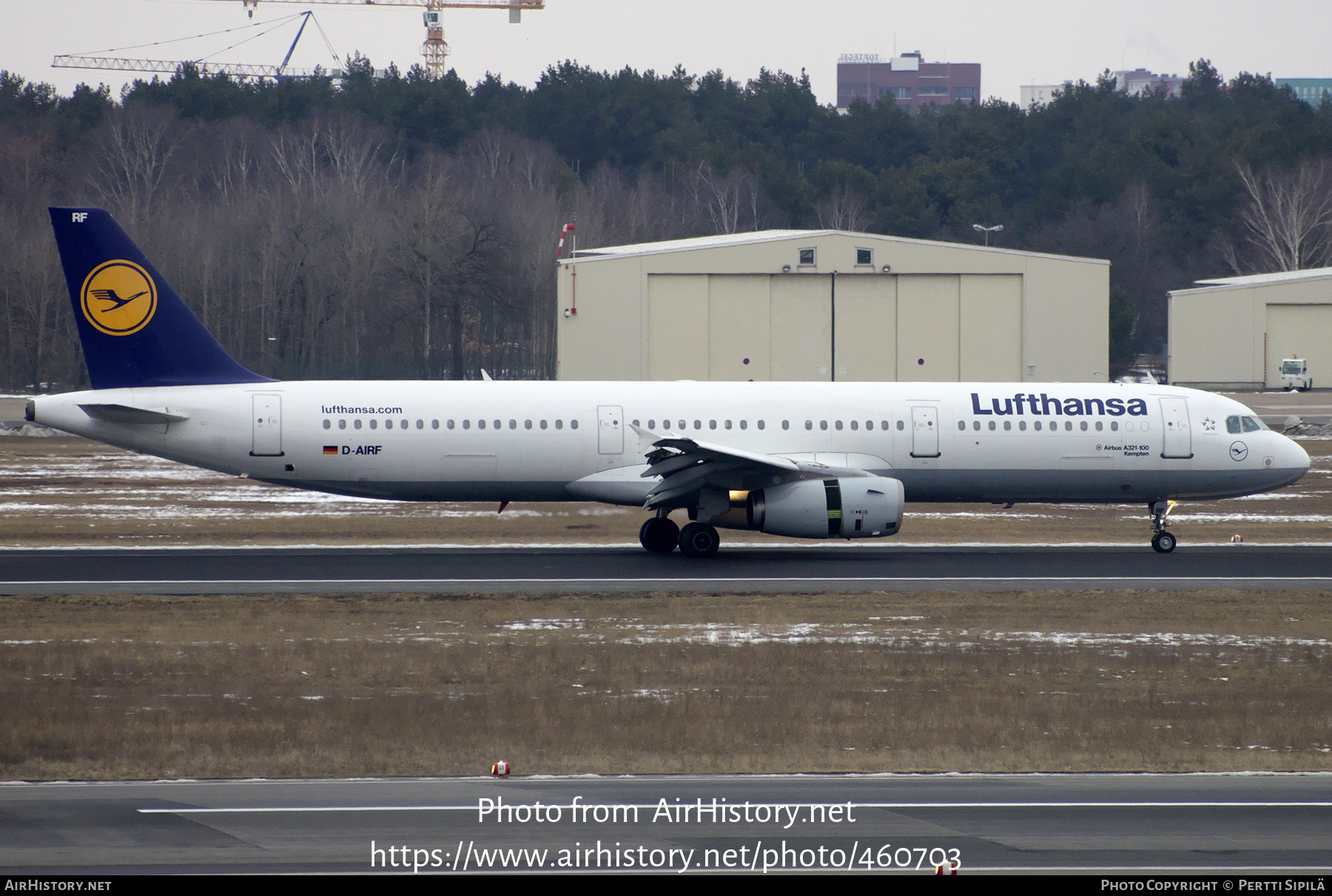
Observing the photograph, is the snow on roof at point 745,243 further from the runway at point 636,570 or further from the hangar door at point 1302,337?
the runway at point 636,570

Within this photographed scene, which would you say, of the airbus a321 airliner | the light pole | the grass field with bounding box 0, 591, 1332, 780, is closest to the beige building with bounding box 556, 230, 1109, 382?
the light pole

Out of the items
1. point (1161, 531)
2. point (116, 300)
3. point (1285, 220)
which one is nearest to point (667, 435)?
point (1161, 531)

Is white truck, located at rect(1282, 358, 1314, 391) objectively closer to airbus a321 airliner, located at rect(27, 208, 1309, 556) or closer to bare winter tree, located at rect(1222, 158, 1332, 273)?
bare winter tree, located at rect(1222, 158, 1332, 273)

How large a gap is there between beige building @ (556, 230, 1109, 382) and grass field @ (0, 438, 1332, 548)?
18.5 m

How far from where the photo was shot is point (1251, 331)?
75.8 metres

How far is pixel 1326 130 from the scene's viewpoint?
109 metres

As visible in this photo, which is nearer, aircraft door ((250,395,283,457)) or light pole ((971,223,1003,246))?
aircraft door ((250,395,283,457))

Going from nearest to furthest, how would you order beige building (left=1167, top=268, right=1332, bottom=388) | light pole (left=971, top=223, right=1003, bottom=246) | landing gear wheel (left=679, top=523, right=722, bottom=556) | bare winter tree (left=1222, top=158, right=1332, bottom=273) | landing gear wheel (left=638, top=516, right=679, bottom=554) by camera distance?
landing gear wheel (left=679, top=523, right=722, bottom=556) → landing gear wheel (left=638, top=516, right=679, bottom=554) → light pole (left=971, top=223, right=1003, bottom=246) → beige building (left=1167, top=268, right=1332, bottom=388) → bare winter tree (left=1222, top=158, right=1332, bottom=273)

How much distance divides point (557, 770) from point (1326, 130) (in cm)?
11386

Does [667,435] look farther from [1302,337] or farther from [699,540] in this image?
[1302,337]

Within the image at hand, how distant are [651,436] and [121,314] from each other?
32.5 ft

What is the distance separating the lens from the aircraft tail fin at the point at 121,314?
24.7m

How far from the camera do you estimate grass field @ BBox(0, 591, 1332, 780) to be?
40.5ft

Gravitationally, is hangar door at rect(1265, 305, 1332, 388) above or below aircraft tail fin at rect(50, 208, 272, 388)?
above
